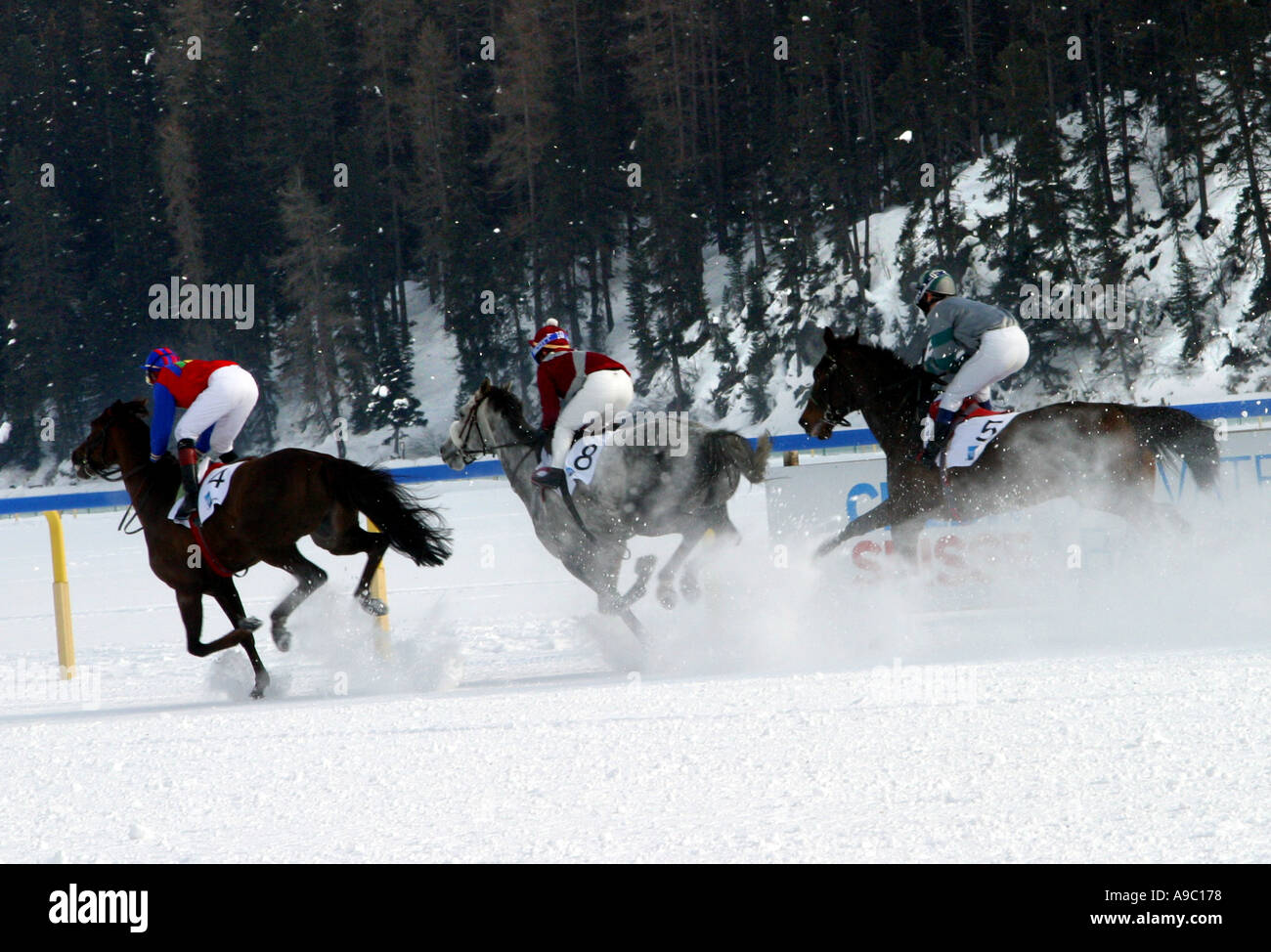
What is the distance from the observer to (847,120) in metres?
45.5

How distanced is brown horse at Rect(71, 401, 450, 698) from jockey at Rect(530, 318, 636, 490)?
2.96 ft

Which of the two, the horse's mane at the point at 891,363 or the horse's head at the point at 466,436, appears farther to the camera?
the horse's head at the point at 466,436

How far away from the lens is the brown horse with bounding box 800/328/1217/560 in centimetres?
770

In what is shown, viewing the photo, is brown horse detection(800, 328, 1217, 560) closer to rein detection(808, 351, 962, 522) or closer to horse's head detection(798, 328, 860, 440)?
rein detection(808, 351, 962, 522)

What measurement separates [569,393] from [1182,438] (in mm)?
3745

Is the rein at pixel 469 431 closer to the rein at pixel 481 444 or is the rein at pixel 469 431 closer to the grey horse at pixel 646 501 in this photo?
the rein at pixel 481 444

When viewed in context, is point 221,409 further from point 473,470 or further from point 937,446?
point 937,446

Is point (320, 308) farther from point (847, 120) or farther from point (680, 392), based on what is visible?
point (847, 120)

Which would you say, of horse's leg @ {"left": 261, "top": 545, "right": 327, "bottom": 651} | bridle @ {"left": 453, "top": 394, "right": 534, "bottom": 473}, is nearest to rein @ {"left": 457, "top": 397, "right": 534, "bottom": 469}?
bridle @ {"left": 453, "top": 394, "right": 534, "bottom": 473}

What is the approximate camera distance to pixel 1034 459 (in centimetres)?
782

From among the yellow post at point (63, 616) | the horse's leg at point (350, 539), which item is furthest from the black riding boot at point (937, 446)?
the yellow post at point (63, 616)

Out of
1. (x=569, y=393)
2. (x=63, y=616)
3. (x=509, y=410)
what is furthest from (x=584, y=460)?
(x=63, y=616)

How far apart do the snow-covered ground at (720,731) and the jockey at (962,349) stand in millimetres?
1284

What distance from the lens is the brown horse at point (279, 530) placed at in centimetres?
782
